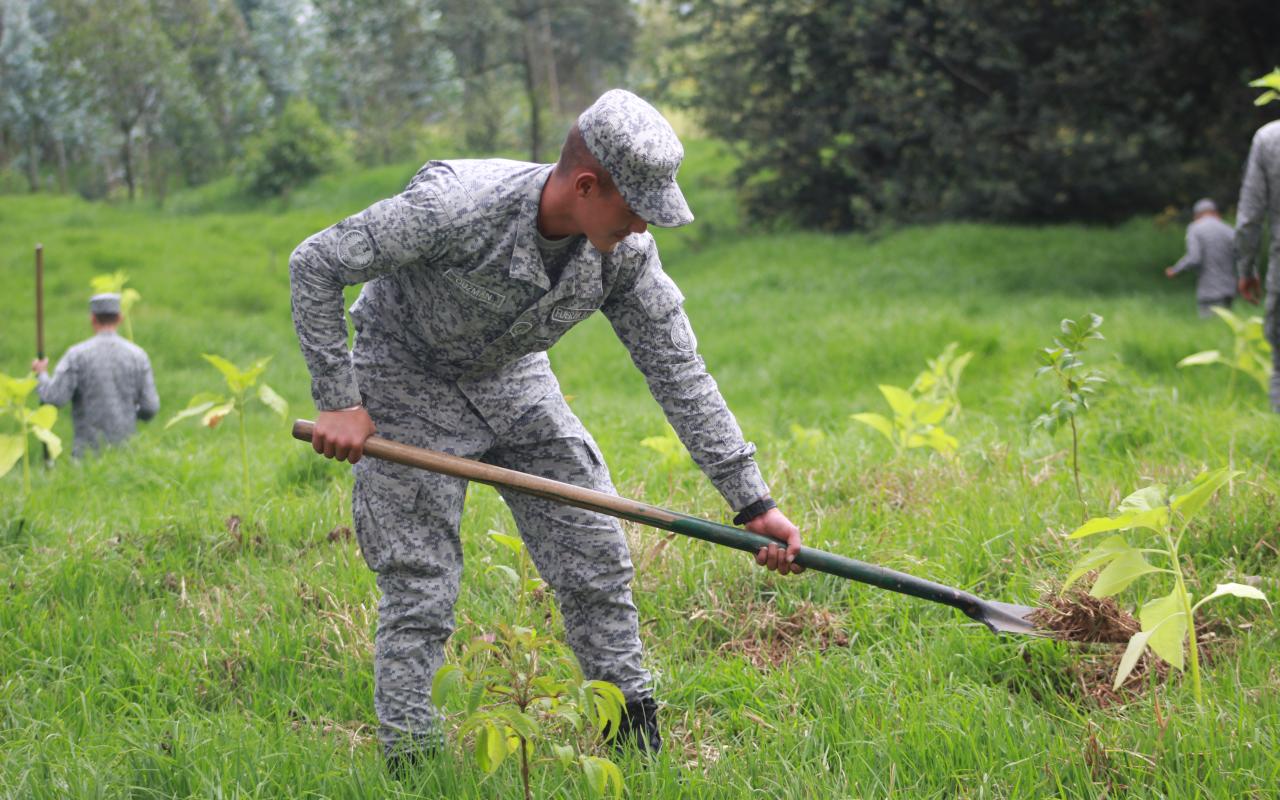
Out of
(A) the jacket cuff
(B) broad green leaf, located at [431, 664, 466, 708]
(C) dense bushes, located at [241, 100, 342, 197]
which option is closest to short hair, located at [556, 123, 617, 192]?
(A) the jacket cuff

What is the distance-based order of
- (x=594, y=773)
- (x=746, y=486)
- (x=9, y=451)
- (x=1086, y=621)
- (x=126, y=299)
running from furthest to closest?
(x=126, y=299) < (x=9, y=451) < (x=1086, y=621) < (x=746, y=486) < (x=594, y=773)

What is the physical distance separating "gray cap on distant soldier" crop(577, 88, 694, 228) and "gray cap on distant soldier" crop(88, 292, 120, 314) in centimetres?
584

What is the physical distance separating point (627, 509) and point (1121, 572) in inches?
47.6

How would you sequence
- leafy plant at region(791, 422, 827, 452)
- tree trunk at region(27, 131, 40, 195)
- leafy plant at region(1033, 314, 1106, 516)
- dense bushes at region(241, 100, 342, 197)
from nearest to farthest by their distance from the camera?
1. leafy plant at region(1033, 314, 1106, 516)
2. leafy plant at region(791, 422, 827, 452)
3. dense bushes at region(241, 100, 342, 197)
4. tree trunk at region(27, 131, 40, 195)

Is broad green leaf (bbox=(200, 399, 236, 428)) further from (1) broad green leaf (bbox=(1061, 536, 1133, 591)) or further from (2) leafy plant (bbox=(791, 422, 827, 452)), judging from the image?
(1) broad green leaf (bbox=(1061, 536, 1133, 591))

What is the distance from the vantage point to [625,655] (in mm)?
3309

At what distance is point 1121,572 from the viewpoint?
286 centimetres

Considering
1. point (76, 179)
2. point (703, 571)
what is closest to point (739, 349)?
point (703, 571)

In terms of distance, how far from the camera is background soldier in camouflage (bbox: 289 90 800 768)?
2.88m

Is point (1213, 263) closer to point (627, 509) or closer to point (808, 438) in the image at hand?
point (808, 438)

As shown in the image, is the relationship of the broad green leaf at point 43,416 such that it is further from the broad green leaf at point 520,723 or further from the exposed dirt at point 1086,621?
the exposed dirt at point 1086,621

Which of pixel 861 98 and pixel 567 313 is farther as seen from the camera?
pixel 861 98

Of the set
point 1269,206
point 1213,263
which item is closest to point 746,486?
point 1269,206

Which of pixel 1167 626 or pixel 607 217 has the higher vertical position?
pixel 607 217
